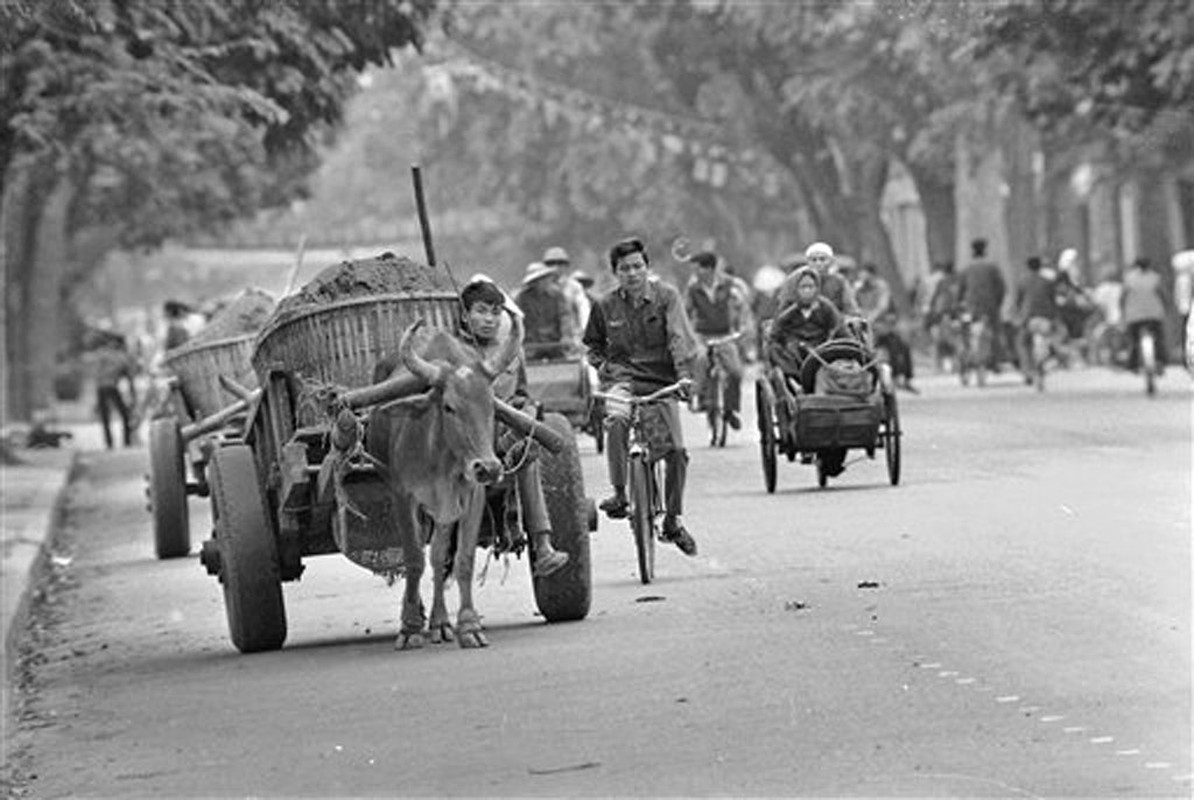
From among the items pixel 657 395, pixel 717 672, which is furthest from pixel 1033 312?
pixel 717 672

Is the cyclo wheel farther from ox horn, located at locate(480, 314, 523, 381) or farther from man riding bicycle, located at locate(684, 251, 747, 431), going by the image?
man riding bicycle, located at locate(684, 251, 747, 431)

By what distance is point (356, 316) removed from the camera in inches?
620

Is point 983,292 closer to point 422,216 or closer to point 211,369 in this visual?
point 211,369

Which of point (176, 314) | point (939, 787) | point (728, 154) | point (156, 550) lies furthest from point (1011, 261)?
point (939, 787)

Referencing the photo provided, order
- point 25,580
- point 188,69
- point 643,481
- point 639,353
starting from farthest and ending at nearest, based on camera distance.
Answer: point 188,69
point 25,580
point 639,353
point 643,481

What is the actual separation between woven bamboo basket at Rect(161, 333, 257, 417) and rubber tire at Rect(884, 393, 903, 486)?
426 cm

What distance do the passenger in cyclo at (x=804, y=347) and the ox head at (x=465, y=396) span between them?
28.5ft

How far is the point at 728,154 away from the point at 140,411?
23.0 meters

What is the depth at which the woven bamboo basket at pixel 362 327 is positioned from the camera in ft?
51.6

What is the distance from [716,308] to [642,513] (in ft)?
43.0

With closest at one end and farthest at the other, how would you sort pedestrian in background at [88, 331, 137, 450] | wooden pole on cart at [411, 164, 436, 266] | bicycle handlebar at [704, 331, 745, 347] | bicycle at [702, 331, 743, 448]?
1. wooden pole on cart at [411, 164, 436, 266]
2. bicycle handlebar at [704, 331, 745, 347]
3. bicycle at [702, 331, 743, 448]
4. pedestrian in background at [88, 331, 137, 450]

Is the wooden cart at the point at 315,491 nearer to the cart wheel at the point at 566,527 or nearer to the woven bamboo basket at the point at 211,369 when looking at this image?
the cart wheel at the point at 566,527

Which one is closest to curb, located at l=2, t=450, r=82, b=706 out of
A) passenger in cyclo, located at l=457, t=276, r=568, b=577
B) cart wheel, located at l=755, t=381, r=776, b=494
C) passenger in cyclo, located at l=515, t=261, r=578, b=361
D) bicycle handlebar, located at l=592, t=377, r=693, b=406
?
passenger in cyclo, located at l=457, t=276, r=568, b=577

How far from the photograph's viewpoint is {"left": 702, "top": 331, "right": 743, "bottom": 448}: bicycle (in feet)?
96.7
